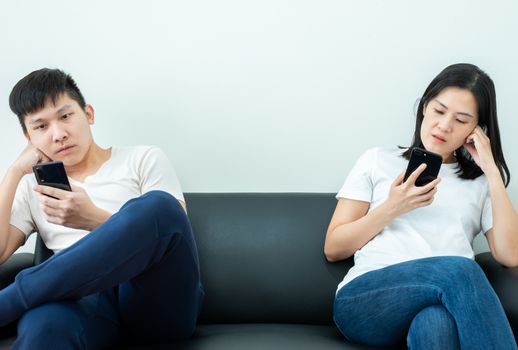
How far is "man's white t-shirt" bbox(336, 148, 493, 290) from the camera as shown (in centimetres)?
169

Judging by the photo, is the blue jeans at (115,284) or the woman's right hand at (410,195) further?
the woman's right hand at (410,195)

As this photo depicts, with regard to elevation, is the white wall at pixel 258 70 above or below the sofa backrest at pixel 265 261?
above

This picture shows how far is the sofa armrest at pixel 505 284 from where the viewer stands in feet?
4.96

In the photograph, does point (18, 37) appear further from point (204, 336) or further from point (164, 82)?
point (204, 336)

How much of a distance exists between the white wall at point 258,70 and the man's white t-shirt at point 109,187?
0.96ft

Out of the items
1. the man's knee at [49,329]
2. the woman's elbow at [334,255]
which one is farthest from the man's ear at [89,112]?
the woman's elbow at [334,255]

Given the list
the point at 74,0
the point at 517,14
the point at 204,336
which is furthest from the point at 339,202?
the point at 74,0

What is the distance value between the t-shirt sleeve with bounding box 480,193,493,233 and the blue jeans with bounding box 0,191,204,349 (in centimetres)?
85

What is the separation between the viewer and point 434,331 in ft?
4.37

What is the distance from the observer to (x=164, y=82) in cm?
211

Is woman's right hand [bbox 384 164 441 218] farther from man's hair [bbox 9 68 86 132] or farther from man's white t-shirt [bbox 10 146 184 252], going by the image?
man's hair [bbox 9 68 86 132]

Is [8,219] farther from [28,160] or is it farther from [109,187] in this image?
[109,187]

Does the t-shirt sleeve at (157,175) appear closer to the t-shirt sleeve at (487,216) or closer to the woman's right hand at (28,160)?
the woman's right hand at (28,160)

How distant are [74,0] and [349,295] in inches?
53.1
